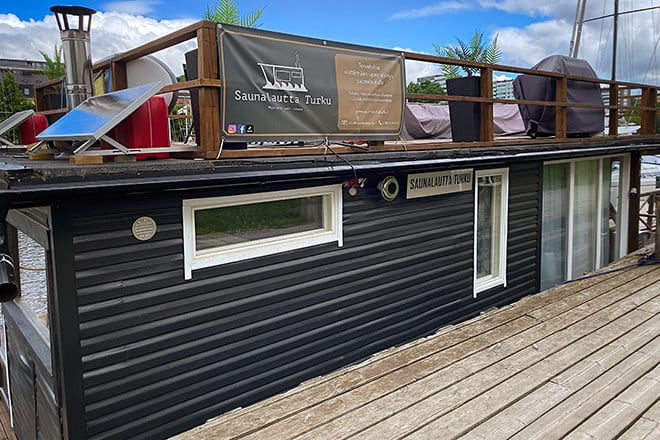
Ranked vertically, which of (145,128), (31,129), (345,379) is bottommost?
(345,379)

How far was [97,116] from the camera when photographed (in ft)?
10.1

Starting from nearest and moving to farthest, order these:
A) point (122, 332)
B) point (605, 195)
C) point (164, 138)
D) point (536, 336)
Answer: point (122, 332) → point (164, 138) → point (536, 336) → point (605, 195)

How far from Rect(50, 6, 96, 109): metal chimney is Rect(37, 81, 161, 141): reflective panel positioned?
841mm

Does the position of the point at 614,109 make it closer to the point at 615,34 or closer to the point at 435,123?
the point at 435,123

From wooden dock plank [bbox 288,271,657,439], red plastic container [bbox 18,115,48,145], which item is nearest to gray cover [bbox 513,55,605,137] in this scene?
wooden dock plank [bbox 288,271,657,439]

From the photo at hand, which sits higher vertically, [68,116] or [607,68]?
[607,68]

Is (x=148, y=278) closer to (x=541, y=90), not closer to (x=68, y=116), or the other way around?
(x=68, y=116)

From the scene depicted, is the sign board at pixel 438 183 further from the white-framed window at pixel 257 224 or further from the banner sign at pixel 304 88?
the white-framed window at pixel 257 224

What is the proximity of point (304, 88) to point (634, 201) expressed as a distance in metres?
6.96

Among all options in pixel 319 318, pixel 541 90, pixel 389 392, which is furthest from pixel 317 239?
pixel 541 90

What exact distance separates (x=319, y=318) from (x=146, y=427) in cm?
147

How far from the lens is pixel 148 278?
3139 millimetres

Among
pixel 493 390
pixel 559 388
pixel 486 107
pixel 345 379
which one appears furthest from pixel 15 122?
pixel 559 388

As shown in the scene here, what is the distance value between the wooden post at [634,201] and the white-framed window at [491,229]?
370cm
